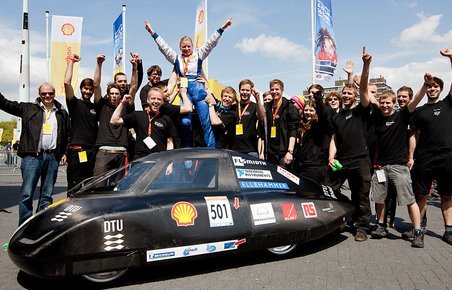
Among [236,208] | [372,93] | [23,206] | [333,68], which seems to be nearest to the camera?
[236,208]

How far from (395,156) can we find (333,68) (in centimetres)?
756

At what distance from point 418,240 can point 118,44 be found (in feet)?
40.3

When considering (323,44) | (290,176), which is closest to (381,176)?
(290,176)

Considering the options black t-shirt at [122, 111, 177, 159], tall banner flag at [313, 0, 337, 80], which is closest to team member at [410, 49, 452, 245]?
black t-shirt at [122, 111, 177, 159]

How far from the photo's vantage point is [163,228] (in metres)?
3.46

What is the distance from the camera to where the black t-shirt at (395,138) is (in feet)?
16.5

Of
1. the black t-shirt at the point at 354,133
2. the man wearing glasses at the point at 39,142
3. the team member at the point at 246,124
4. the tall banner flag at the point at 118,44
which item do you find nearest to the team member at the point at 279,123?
the team member at the point at 246,124

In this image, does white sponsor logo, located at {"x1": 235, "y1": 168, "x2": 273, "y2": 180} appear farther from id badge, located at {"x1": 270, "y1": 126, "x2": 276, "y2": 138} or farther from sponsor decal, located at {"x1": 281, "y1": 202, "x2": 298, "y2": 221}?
id badge, located at {"x1": 270, "y1": 126, "x2": 276, "y2": 138}

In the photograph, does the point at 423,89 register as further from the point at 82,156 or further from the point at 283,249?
the point at 82,156

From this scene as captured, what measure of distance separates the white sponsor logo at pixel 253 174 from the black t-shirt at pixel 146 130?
1281mm

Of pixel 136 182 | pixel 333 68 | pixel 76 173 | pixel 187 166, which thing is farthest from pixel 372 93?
pixel 333 68

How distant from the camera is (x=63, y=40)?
14234 millimetres

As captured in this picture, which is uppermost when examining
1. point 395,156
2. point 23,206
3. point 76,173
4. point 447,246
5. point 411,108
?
point 411,108

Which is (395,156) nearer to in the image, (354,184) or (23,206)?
(354,184)
